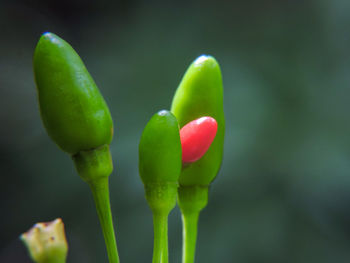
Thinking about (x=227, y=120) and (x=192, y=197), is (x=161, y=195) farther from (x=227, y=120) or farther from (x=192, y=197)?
(x=227, y=120)

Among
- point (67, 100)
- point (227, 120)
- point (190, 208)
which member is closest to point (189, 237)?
point (190, 208)

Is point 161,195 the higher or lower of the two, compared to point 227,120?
lower

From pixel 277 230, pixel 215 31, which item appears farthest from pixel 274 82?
Result: pixel 277 230

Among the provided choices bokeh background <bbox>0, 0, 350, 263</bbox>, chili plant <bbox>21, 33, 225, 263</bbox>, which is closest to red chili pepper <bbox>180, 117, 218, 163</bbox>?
chili plant <bbox>21, 33, 225, 263</bbox>

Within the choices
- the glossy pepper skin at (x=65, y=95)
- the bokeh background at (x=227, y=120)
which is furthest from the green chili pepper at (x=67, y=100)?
the bokeh background at (x=227, y=120)

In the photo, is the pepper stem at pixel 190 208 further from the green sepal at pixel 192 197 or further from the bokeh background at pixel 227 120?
the bokeh background at pixel 227 120
